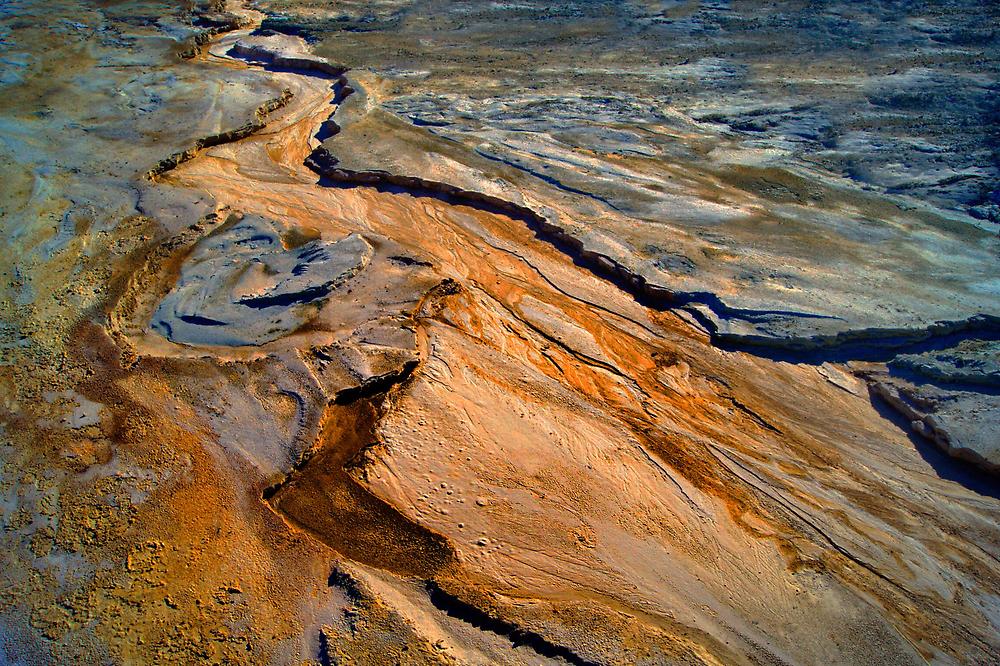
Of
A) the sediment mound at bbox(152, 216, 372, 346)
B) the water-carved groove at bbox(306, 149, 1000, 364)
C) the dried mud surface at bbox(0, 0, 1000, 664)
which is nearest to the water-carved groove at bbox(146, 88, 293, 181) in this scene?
the dried mud surface at bbox(0, 0, 1000, 664)

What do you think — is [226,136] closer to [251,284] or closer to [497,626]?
[251,284]

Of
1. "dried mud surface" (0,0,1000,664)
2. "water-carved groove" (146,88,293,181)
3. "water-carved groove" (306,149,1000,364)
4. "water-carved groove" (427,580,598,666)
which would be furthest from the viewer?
"water-carved groove" (146,88,293,181)

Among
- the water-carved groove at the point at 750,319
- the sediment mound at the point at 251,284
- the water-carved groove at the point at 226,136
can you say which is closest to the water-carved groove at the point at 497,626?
the sediment mound at the point at 251,284

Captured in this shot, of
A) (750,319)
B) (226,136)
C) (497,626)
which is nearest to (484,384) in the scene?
(497,626)

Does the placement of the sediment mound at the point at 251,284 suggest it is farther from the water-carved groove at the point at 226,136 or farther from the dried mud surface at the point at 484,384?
the water-carved groove at the point at 226,136

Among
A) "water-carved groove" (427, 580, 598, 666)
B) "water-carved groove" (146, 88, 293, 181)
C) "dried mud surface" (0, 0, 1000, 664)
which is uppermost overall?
"water-carved groove" (146, 88, 293, 181)

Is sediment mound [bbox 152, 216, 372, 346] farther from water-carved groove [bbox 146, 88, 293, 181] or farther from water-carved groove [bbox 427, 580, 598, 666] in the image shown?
water-carved groove [bbox 427, 580, 598, 666]

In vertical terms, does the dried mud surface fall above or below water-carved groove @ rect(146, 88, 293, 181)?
below

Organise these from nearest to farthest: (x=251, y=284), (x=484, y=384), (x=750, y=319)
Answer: (x=484, y=384), (x=750, y=319), (x=251, y=284)

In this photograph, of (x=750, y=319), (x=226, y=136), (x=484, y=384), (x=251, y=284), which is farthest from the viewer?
(x=226, y=136)
